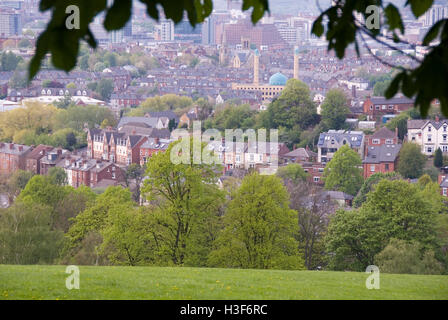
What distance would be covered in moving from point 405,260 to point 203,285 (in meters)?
9.61

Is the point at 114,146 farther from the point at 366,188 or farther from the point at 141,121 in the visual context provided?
the point at 366,188

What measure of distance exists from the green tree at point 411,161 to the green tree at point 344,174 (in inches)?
133

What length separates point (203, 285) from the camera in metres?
8.35

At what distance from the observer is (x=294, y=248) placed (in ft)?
56.1

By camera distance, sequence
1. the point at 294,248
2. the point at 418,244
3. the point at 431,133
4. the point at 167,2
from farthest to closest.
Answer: the point at 431,133 < the point at 418,244 < the point at 294,248 < the point at 167,2

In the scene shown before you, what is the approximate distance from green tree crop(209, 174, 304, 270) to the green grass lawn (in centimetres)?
591

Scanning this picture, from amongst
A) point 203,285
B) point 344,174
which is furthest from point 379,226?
point 344,174

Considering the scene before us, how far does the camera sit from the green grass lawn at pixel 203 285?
7637 millimetres

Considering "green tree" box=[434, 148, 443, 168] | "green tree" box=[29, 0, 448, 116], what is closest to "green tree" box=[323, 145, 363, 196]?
"green tree" box=[434, 148, 443, 168]

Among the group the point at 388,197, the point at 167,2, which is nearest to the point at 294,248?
the point at 388,197

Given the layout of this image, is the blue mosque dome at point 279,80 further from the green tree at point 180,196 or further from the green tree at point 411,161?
the green tree at point 180,196

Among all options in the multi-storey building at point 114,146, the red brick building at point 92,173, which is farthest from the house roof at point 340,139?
the red brick building at point 92,173

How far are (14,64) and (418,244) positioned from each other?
306 feet

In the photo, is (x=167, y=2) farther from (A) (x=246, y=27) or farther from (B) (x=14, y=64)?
(A) (x=246, y=27)
